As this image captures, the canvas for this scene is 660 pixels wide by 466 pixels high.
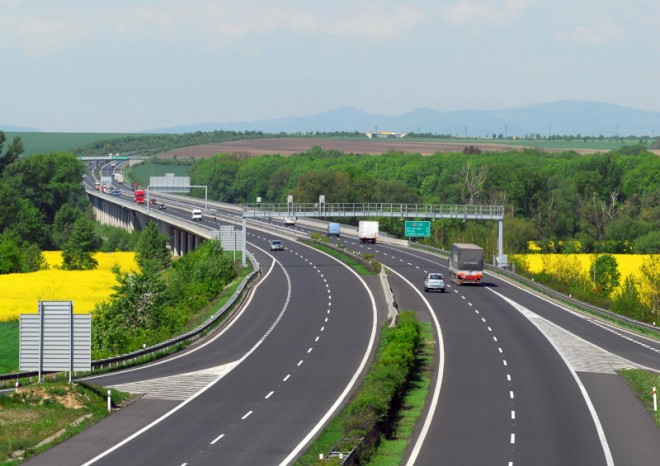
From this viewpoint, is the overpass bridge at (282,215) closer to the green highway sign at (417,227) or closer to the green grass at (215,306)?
the green highway sign at (417,227)

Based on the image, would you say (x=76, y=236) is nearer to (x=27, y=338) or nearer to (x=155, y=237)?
(x=155, y=237)

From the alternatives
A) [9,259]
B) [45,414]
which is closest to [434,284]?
[45,414]

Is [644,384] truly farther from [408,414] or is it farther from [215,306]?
[215,306]

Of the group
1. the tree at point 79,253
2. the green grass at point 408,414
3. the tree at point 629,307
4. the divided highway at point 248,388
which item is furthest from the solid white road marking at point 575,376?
the tree at point 79,253

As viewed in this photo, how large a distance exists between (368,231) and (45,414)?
100662 millimetres

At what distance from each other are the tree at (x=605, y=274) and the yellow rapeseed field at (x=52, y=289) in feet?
168

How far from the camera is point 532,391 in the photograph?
52688 mm

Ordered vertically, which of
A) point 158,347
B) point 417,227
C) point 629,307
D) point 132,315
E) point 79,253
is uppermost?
point 417,227

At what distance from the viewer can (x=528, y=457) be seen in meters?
39.4

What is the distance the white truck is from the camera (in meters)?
143

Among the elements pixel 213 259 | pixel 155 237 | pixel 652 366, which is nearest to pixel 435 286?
pixel 213 259

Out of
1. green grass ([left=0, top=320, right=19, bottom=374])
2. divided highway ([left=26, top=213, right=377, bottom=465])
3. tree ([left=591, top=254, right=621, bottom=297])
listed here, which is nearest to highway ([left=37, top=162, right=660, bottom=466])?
divided highway ([left=26, top=213, right=377, bottom=465])

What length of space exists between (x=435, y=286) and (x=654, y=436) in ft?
163

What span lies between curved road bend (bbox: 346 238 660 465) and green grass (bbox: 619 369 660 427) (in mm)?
521
